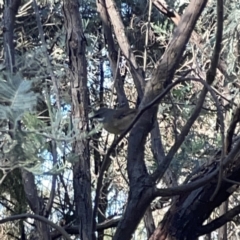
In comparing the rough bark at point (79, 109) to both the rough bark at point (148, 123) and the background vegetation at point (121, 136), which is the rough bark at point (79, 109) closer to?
the background vegetation at point (121, 136)

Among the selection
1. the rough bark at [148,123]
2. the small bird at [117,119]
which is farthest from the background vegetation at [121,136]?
the small bird at [117,119]

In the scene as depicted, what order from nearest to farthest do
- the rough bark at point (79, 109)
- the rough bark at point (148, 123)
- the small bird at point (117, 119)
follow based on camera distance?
the rough bark at point (148, 123) → the rough bark at point (79, 109) → the small bird at point (117, 119)

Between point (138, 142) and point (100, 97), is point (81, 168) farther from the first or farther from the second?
point (100, 97)

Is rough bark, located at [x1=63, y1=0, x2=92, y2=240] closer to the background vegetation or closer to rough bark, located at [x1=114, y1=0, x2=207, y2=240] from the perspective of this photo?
the background vegetation

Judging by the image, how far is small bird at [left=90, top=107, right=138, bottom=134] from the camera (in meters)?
3.33

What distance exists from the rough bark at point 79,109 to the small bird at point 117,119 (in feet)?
1.19

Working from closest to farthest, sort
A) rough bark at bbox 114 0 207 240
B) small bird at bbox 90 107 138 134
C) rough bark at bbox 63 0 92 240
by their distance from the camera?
rough bark at bbox 114 0 207 240 < rough bark at bbox 63 0 92 240 < small bird at bbox 90 107 138 134

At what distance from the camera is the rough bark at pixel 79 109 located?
280cm

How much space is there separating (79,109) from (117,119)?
0.45 m

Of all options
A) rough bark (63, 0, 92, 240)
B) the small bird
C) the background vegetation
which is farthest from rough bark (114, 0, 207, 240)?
the small bird

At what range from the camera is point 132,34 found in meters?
5.68

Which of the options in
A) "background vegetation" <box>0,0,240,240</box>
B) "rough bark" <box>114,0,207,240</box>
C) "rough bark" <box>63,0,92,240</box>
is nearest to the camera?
"background vegetation" <box>0,0,240,240</box>

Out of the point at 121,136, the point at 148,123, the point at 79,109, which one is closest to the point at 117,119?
the point at 79,109

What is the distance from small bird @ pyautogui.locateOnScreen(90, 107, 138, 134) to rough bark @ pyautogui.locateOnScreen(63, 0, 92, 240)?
1.19 feet
